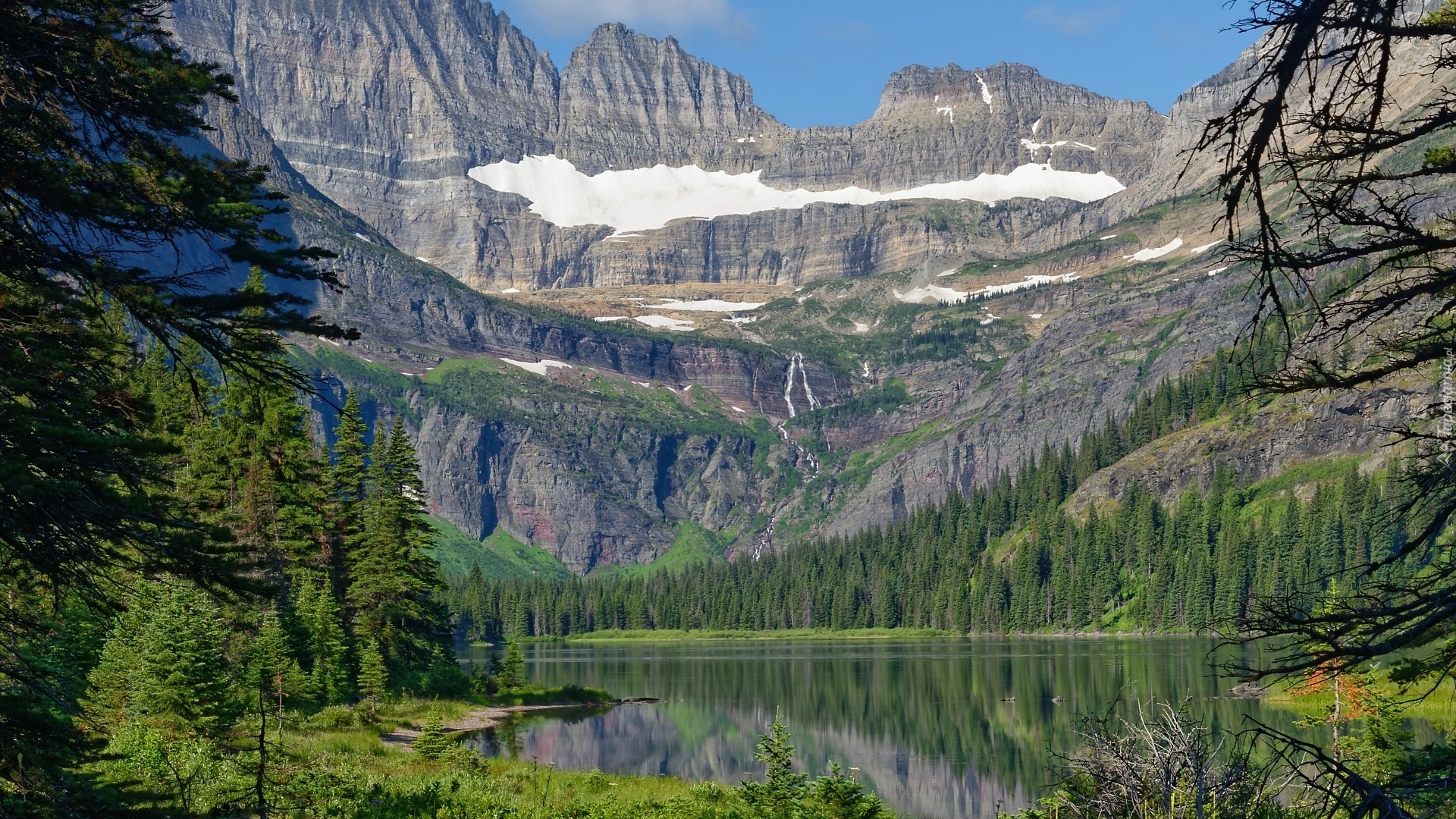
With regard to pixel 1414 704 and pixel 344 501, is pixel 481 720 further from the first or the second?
pixel 1414 704

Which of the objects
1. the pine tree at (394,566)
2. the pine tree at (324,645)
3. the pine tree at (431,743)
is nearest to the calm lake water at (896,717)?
the pine tree at (324,645)

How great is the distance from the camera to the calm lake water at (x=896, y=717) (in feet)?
213

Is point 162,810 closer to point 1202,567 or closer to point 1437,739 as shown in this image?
point 1437,739

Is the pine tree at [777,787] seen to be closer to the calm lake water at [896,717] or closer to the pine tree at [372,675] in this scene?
the calm lake water at [896,717]

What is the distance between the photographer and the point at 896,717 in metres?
90.0

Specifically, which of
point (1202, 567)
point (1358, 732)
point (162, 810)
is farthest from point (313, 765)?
point (1202, 567)

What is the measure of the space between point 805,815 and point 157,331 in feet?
70.9

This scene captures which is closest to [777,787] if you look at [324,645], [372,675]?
[324,645]

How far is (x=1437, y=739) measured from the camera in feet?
188

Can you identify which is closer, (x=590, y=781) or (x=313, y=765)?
(x=313, y=765)

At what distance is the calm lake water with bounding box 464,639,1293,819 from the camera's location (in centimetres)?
6506

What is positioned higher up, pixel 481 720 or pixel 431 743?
pixel 431 743

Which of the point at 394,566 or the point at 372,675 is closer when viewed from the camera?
the point at 372,675

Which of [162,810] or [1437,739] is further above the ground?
[162,810]
